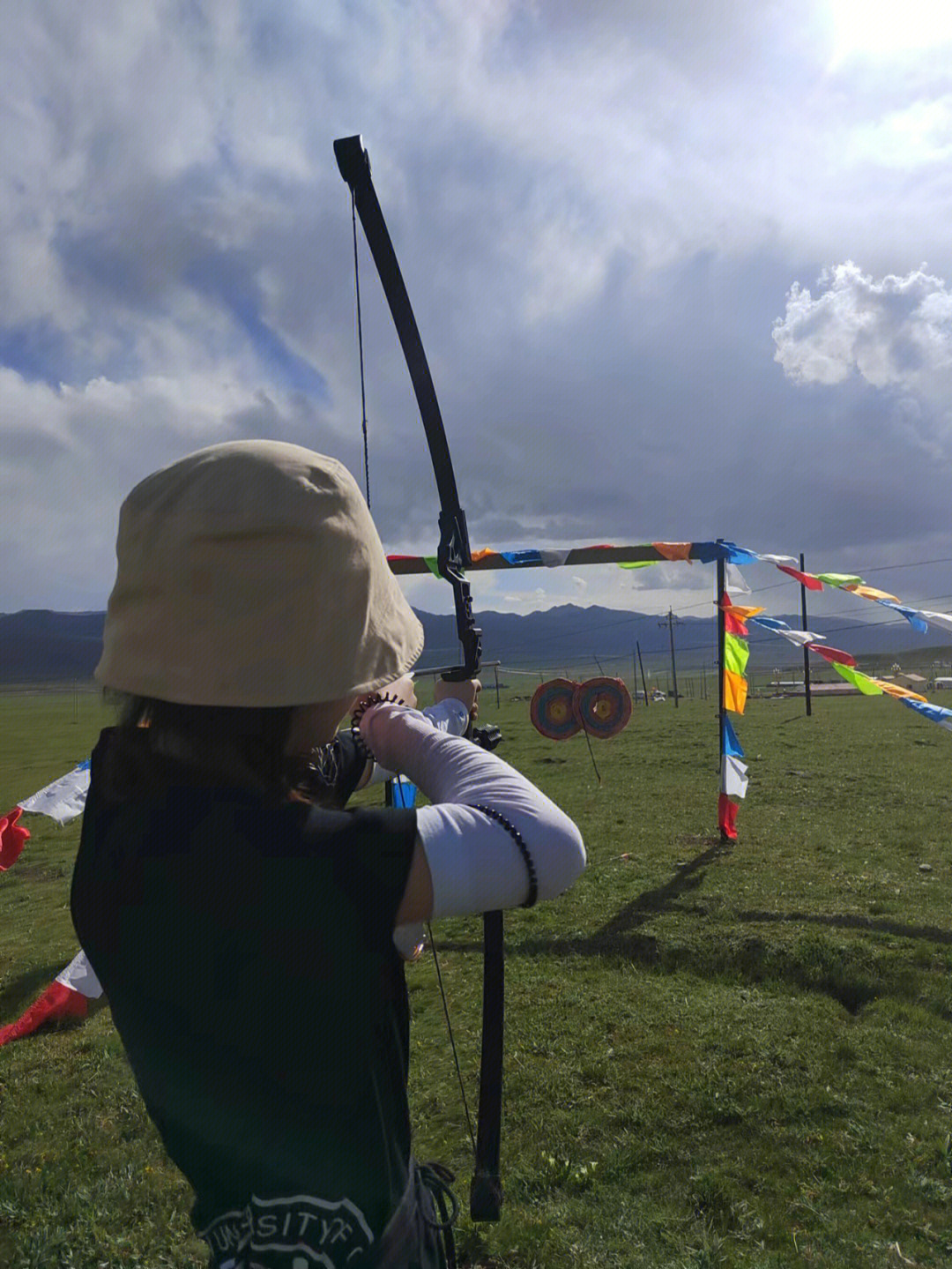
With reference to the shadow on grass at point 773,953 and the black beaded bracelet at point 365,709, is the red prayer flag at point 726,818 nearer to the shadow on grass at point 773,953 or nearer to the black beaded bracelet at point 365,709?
the shadow on grass at point 773,953

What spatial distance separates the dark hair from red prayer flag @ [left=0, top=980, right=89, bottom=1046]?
5.11m

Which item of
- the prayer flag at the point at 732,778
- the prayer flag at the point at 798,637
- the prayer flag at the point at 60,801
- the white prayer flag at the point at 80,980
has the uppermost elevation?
the prayer flag at the point at 798,637

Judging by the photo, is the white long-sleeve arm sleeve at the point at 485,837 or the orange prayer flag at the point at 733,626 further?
the orange prayer flag at the point at 733,626

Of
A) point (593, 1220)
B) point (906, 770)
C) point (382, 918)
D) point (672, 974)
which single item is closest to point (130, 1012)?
point (382, 918)

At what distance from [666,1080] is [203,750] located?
3.79m

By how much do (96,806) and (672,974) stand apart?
5.03m

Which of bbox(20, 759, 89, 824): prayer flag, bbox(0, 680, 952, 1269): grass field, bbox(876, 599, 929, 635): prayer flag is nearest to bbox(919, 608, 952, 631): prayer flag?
bbox(876, 599, 929, 635): prayer flag

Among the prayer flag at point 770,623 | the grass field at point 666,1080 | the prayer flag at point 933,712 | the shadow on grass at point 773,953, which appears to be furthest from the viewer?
the prayer flag at point 770,623

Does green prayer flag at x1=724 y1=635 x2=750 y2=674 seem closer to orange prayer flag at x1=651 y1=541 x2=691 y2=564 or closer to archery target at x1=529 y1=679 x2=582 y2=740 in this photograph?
orange prayer flag at x1=651 y1=541 x2=691 y2=564

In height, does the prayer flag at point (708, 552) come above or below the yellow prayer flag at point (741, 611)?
above

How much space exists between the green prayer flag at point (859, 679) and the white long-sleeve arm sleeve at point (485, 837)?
18.2 feet

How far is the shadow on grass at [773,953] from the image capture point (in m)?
4.92

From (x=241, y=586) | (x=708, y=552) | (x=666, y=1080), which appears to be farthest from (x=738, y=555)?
(x=241, y=586)

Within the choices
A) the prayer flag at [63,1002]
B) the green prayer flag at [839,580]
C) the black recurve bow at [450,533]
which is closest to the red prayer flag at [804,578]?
the green prayer flag at [839,580]
